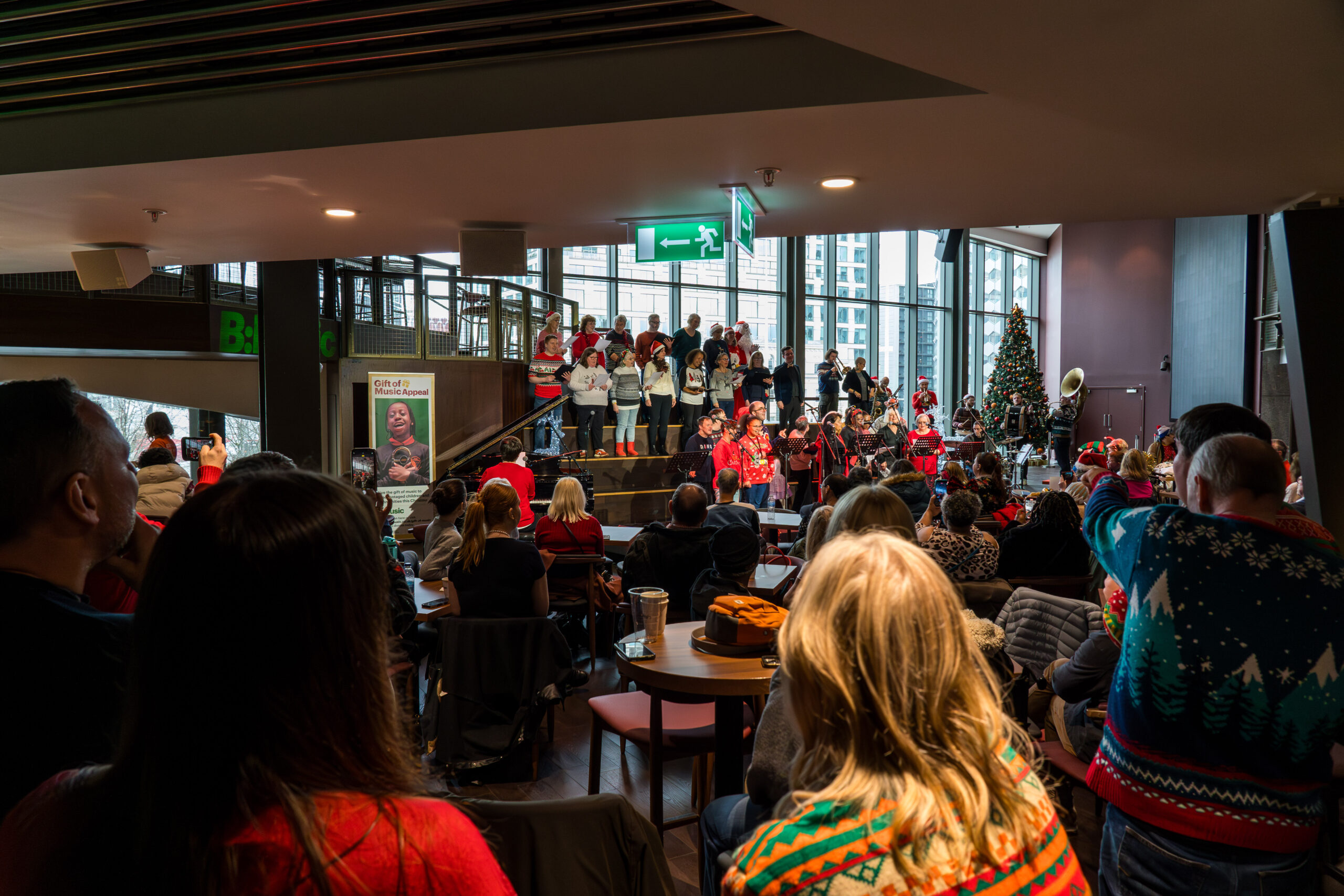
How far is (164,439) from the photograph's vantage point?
5.09 meters

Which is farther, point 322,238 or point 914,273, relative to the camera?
point 914,273

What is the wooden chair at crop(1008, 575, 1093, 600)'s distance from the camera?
3.97 meters

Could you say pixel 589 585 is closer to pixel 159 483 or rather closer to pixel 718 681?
pixel 159 483

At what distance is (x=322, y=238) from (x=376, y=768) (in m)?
5.28

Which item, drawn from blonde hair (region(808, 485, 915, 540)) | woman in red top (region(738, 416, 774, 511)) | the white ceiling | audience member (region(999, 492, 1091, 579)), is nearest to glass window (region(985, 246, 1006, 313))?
woman in red top (region(738, 416, 774, 511))

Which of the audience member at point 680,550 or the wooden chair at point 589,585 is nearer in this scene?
the audience member at point 680,550

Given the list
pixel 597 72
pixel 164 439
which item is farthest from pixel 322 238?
pixel 597 72

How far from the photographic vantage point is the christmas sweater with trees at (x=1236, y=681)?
1.52 metres

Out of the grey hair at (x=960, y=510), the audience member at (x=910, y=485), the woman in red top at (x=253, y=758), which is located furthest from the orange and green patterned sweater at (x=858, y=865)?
the audience member at (x=910, y=485)

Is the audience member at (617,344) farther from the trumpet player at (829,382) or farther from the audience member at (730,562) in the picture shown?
the audience member at (730,562)

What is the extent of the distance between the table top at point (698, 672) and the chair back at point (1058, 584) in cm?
185

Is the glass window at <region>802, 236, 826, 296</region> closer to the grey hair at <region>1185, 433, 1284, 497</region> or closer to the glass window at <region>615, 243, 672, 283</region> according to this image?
the glass window at <region>615, 243, 672, 283</region>

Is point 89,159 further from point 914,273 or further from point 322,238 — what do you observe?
point 914,273

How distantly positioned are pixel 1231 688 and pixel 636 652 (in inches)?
65.2
